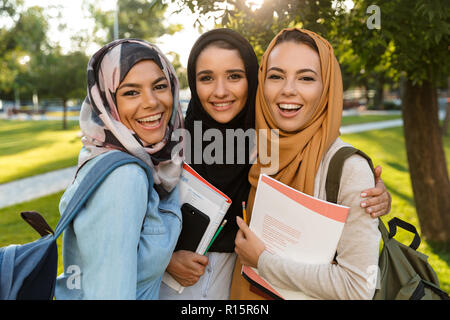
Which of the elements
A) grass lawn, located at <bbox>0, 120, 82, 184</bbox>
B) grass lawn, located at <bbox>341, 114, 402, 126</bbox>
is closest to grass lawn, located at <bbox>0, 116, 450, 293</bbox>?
grass lawn, located at <bbox>0, 120, 82, 184</bbox>

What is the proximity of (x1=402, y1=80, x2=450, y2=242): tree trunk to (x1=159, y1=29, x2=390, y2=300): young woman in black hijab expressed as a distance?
338cm

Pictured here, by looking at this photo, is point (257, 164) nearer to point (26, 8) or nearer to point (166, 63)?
point (166, 63)

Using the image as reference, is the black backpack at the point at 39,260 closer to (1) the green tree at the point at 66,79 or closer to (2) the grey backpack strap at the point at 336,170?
(2) the grey backpack strap at the point at 336,170

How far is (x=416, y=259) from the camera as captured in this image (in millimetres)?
1782

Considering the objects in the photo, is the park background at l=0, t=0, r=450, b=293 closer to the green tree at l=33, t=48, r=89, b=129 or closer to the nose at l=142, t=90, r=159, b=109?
the nose at l=142, t=90, r=159, b=109

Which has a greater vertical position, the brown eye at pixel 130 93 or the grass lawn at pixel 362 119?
the brown eye at pixel 130 93

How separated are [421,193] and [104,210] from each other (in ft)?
15.9

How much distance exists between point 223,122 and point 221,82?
0.23m

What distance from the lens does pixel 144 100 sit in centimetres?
184

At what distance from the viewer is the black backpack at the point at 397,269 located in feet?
5.40

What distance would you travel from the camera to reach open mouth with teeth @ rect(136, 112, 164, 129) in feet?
6.17

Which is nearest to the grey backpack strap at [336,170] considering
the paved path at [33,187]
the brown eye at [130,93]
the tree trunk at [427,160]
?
the brown eye at [130,93]

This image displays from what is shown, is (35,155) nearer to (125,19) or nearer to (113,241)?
(113,241)

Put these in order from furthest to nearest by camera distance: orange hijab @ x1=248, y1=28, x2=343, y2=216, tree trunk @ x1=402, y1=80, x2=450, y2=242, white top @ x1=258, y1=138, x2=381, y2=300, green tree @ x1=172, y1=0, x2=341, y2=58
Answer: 1. tree trunk @ x1=402, y1=80, x2=450, y2=242
2. green tree @ x1=172, y1=0, x2=341, y2=58
3. orange hijab @ x1=248, y1=28, x2=343, y2=216
4. white top @ x1=258, y1=138, x2=381, y2=300
